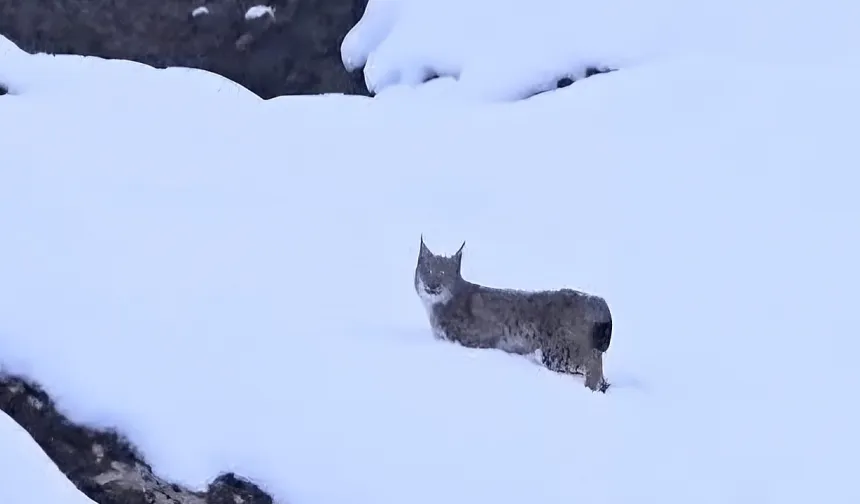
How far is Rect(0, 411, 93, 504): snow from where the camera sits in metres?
5.34

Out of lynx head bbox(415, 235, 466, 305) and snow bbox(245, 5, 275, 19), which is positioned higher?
snow bbox(245, 5, 275, 19)

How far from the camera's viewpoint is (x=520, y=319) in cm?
668

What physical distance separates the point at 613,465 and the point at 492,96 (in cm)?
688

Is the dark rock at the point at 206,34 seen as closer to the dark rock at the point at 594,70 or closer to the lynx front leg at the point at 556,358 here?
the dark rock at the point at 594,70

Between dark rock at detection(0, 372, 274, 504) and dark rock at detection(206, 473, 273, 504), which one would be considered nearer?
dark rock at detection(206, 473, 273, 504)

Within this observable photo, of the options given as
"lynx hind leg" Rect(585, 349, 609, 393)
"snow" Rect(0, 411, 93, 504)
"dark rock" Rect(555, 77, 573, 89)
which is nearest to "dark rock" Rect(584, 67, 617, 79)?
"dark rock" Rect(555, 77, 573, 89)

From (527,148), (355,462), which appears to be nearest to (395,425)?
(355,462)

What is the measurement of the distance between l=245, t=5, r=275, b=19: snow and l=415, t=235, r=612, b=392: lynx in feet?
30.0

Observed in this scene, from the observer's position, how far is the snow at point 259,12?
606 inches

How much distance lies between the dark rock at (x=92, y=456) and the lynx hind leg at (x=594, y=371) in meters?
2.39

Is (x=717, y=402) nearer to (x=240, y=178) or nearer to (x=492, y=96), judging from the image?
(x=240, y=178)

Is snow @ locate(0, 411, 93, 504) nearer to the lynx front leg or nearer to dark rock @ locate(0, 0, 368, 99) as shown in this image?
the lynx front leg

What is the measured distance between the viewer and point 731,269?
27.4 feet

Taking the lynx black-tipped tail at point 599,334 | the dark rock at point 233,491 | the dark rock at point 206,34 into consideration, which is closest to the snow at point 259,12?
the dark rock at point 206,34
